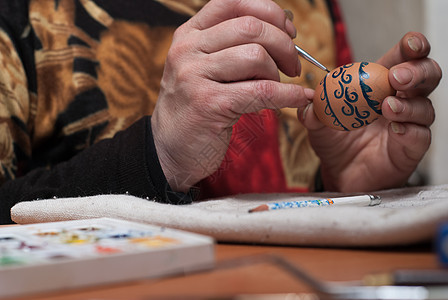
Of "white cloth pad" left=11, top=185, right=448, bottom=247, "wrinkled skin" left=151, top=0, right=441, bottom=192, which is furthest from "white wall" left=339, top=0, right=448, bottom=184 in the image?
"white cloth pad" left=11, top=185, right=448, bottom=247

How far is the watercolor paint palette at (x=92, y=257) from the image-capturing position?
0.97 feet

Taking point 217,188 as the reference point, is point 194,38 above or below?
above

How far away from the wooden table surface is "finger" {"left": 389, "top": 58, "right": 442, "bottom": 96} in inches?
12.5

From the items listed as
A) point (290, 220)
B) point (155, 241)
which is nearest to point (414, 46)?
point (290, 220)

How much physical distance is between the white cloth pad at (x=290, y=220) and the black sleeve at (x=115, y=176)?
173 mm

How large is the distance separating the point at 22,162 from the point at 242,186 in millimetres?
439

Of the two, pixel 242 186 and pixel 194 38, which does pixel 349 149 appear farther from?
pixel 194 38

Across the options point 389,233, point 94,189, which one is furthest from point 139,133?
point 389,233

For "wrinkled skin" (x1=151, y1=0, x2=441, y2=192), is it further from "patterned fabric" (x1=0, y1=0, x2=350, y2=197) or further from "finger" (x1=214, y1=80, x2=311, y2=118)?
"patterned fabric" (x1=0, y1=0, x2=350, y2=197)

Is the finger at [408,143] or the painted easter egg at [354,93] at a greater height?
the painted easter egg at [354,93]

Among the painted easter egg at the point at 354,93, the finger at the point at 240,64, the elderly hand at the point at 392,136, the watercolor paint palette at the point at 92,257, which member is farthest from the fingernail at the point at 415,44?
the watercolor paint palette at the point at 92,257

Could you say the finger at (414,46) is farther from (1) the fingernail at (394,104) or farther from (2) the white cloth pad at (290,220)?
(2) the white cloth pad at (290,220)

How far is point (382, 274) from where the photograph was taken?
312 mm

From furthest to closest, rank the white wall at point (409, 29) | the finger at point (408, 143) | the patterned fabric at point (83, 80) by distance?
the white wall at point (409, 29), the patterned fabric at point (83, 80), the finger at point (408, 143)
